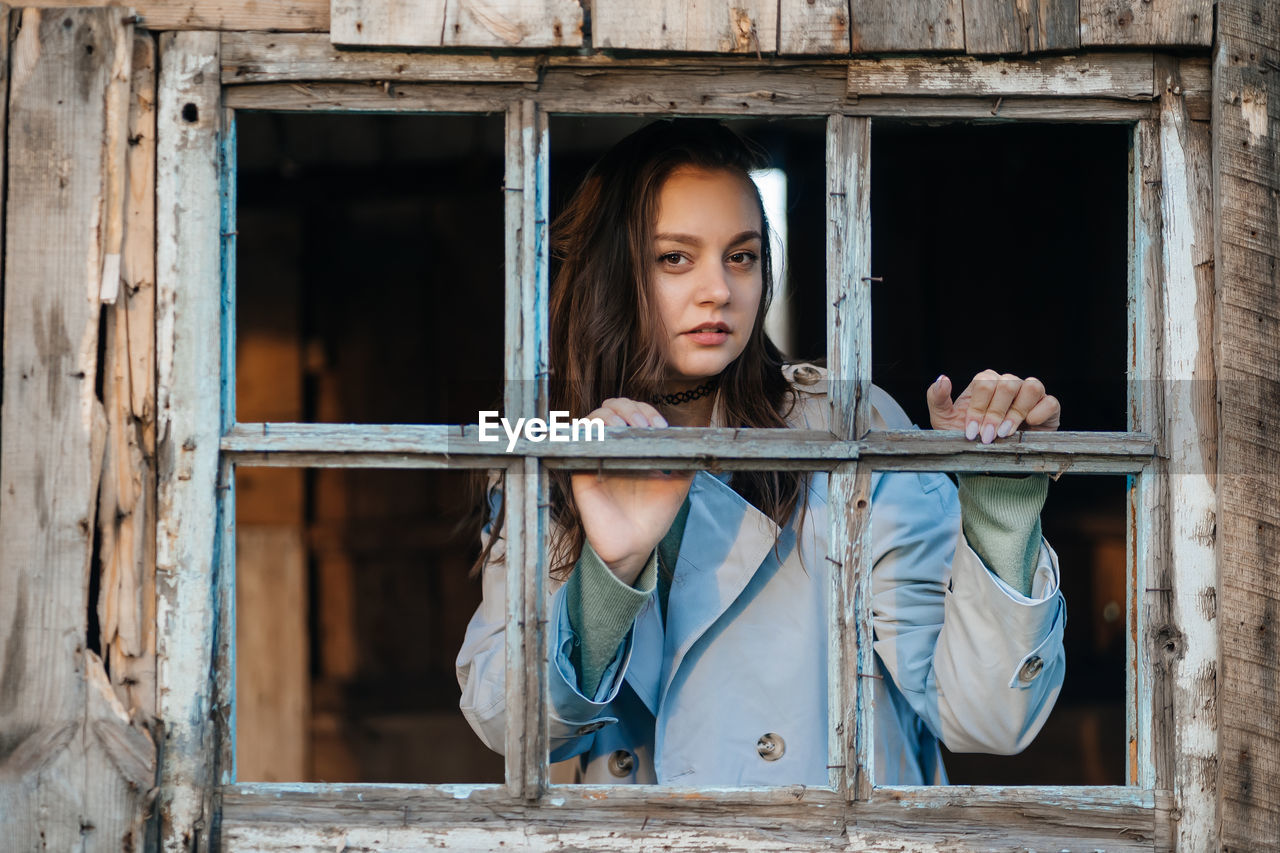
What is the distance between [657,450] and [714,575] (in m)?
0.59

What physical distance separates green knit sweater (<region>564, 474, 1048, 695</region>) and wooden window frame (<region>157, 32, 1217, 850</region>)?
14cm

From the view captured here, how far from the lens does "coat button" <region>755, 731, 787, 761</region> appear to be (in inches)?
76.2

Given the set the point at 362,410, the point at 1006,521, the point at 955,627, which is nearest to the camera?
the point at 1006,521

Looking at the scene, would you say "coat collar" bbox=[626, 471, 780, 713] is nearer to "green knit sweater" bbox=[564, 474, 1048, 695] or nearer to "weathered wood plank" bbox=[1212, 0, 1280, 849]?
"green knit sweater" bbox=[564, 474, 1048, 695]

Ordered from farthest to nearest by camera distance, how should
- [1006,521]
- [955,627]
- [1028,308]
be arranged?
1. [1028,308]
2. [955,627]
3. [1006,521]

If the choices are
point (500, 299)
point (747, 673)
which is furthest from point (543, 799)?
point (500, 299)

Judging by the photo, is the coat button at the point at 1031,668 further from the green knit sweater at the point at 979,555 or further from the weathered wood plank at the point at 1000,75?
the weathered wood plank at the point at 1000,75

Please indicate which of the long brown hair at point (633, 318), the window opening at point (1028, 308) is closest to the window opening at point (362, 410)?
the window opening at point (1028, 308)

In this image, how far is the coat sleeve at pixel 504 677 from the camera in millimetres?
1771

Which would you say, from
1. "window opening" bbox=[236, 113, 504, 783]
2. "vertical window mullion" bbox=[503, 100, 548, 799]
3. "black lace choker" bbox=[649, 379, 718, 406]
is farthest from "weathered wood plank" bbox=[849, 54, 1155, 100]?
"window opening" bbox=[236, 113, 504, 783]

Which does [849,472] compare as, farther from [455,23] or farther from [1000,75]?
[455,23]

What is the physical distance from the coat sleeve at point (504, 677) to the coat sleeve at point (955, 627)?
47cm

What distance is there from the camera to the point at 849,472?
1.53 meters

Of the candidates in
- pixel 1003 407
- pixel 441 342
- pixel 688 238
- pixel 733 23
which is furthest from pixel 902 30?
pixel 441 342
